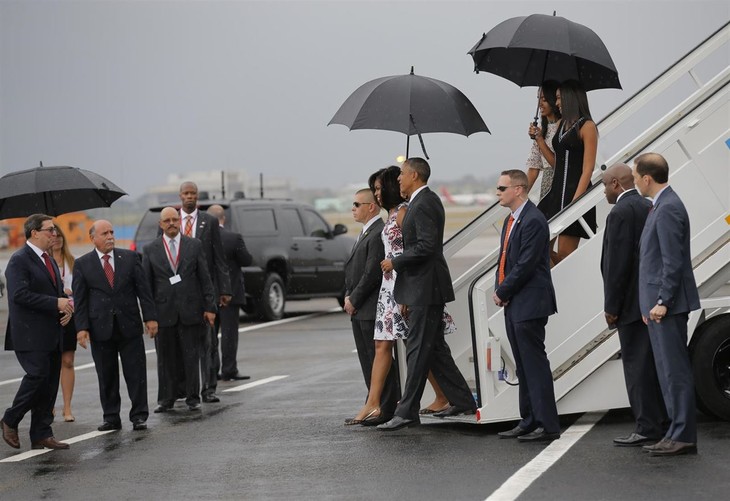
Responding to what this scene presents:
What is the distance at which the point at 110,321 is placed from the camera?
10.6 metres

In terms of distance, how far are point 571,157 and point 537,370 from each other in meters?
1.85

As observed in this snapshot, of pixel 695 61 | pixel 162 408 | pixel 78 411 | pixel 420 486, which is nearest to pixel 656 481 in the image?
pixel 420 486

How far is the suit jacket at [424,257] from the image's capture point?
9.52 meters

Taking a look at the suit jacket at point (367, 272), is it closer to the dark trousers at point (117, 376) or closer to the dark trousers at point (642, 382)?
the dark trousers at point (117, 376)

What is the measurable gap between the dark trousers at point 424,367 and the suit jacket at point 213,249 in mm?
3396

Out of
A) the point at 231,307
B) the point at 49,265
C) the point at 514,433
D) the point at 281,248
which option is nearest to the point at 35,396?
the point at 49,265

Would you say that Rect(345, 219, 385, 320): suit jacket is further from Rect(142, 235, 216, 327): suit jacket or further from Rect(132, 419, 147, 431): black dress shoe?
Rect(142, 235, 216, 327): suit jacket

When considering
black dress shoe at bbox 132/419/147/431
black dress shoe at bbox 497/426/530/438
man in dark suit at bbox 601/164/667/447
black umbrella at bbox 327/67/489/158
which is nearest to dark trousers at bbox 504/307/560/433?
black dress shoe at bbox 497/426/530/438

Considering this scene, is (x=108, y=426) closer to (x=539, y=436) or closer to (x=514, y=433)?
(x=514, y=433)

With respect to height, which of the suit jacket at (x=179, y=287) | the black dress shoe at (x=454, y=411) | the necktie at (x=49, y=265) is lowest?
the black dress shoe at (x=454, y=411)

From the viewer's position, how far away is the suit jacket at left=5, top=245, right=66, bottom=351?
9.77 m

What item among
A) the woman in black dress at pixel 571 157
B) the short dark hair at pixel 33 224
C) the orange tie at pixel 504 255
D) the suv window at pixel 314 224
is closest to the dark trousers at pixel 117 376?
the short dark hair at pixel 33 224

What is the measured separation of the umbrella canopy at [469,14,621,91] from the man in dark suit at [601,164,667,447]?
1530 millimetres

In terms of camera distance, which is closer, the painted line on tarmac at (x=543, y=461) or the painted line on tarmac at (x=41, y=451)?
the painted line on tarmac at (x=543, y=461)
